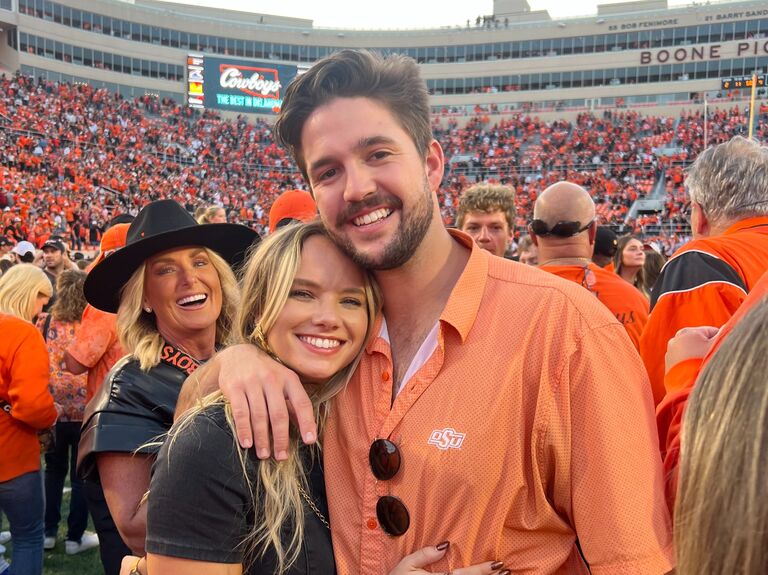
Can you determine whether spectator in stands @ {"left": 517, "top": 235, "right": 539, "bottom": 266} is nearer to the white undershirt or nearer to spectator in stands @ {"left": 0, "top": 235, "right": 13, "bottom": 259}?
the white undershirt

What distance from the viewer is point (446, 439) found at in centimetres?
149

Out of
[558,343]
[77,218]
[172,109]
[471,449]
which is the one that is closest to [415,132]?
[558,343]

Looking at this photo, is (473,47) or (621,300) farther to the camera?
(473,47)

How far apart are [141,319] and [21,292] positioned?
212 centimetres

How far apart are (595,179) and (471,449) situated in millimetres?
39779

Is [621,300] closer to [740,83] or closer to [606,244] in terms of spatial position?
[606,244]

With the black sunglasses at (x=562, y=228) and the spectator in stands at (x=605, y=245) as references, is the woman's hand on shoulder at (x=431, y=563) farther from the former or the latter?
the spectator in stands at (x=605, y=245)

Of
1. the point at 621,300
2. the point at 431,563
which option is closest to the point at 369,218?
the point at 431,563

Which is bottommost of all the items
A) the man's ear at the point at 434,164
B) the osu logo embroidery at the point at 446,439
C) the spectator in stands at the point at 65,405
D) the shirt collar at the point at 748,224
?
the spectator in stands at the point at 65,405

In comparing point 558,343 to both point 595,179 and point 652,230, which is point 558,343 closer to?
point 652,230

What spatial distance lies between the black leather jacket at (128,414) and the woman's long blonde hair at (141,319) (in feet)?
0.20

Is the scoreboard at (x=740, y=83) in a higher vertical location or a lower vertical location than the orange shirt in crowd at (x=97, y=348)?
higher

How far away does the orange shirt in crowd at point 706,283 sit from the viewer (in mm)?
2615

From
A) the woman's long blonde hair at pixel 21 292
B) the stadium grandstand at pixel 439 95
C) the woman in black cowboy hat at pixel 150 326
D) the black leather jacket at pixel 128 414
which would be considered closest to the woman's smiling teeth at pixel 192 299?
the woman in black cowboy hat at pixel 150 326
